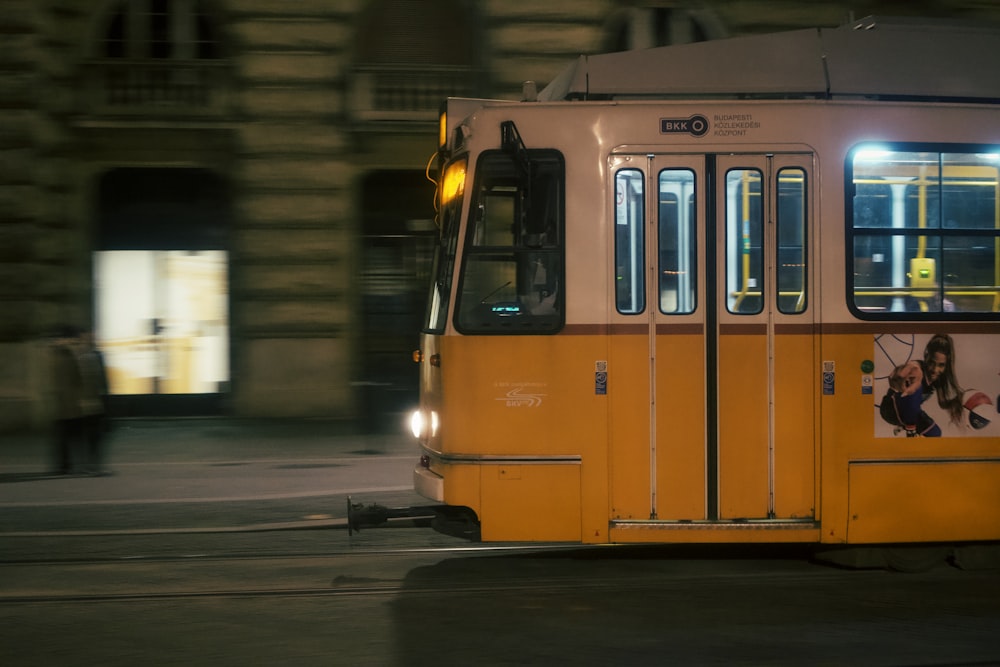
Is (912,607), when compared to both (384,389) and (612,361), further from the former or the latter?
(384,389)

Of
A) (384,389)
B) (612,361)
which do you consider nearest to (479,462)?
(612,361)

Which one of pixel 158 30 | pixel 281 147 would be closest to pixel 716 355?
pixel 281 147

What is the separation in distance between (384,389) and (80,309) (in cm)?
440

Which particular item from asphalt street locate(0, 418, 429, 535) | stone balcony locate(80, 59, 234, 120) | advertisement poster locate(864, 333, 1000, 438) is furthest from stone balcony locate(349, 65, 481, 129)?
advertisement poster locate(864, 333, 1000, 438)

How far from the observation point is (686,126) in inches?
272

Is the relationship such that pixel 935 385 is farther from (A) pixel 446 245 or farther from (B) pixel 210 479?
(B) pixel 210 479

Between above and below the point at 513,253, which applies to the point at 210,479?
below

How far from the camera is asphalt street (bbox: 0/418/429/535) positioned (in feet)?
31.6

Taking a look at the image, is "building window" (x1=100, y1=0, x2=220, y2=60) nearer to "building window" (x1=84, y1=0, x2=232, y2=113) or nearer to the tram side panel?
"building window" (x1=84, y1=0, x2=232, y2=113)

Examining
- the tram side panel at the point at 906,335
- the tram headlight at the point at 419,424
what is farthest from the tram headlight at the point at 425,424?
the tram side panel at the point at 906,335

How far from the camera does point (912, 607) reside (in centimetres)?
641

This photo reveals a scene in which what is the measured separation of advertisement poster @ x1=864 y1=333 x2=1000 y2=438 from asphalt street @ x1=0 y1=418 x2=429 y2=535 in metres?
4.36

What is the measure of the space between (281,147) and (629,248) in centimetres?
967

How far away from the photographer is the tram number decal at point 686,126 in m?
6.91
